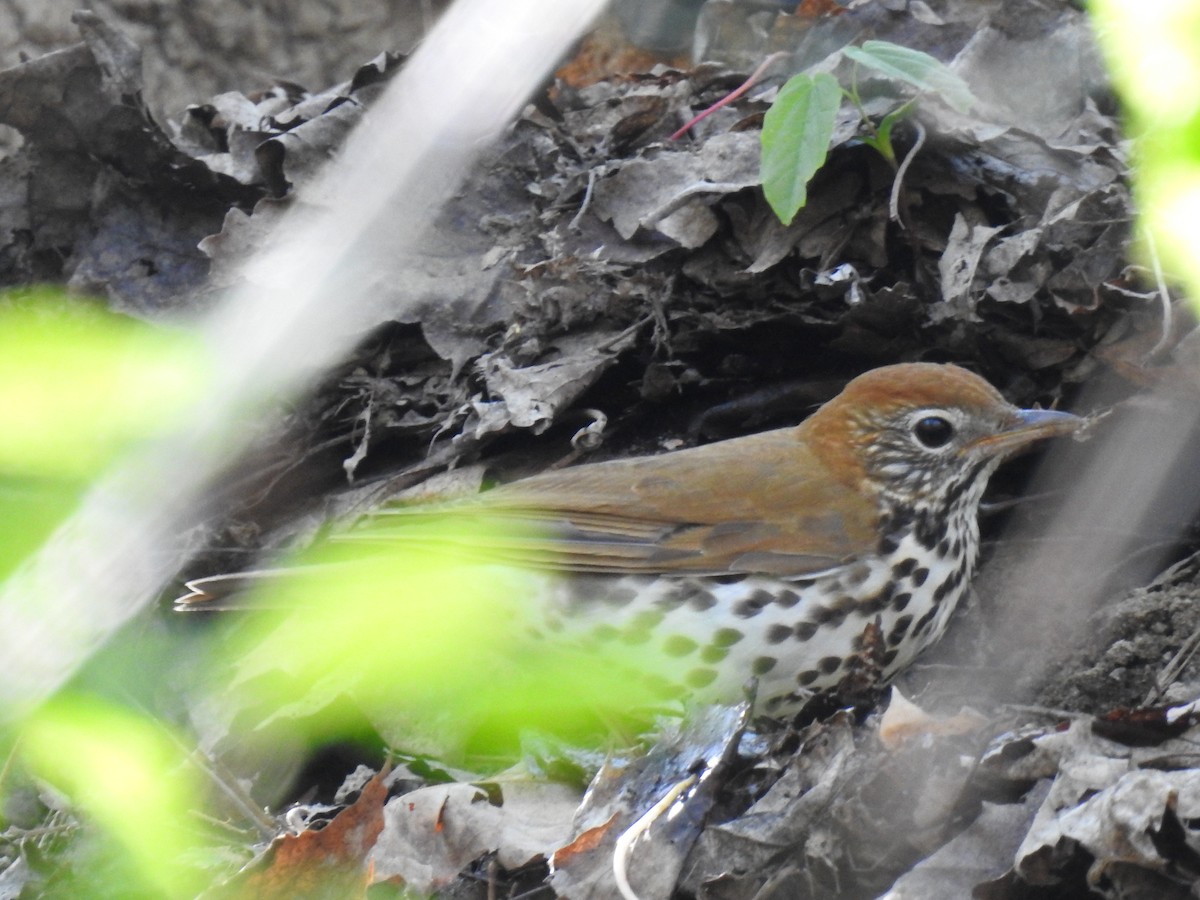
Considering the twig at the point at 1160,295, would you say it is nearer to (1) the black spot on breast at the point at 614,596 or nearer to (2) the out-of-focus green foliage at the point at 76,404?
(1) the black spot on breast at the point at 614,596

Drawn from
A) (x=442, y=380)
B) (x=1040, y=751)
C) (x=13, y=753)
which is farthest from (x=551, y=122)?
(x=1040, y=751)

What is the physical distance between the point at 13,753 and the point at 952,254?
270cm

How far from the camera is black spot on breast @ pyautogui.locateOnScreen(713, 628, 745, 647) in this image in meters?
3.16

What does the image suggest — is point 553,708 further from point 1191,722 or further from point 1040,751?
point 1191,722

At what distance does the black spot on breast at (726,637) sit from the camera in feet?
10.4

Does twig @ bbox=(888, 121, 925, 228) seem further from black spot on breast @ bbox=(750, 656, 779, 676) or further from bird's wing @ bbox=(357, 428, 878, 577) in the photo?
black spot on breast @ bbox=(750, 656, 779, 676)

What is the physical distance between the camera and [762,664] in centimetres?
312

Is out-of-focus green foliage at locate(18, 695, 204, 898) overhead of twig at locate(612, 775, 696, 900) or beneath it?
overhead

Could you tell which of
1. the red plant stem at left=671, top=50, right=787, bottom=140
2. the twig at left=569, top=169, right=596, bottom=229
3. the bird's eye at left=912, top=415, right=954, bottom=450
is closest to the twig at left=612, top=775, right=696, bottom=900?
the bird's eye at left=912, top=415, right=954, bottom=450

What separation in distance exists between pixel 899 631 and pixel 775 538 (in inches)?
14.2

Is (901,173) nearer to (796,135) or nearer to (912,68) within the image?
(912,68)

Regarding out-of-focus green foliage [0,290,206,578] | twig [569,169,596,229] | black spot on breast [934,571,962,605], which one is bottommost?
black spot on breast [934,571,962,605]

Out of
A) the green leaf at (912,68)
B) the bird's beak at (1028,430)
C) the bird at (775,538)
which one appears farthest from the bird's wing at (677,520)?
the green leaf at (912,68)

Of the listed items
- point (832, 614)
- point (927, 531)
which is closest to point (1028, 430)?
point (927, 531)
